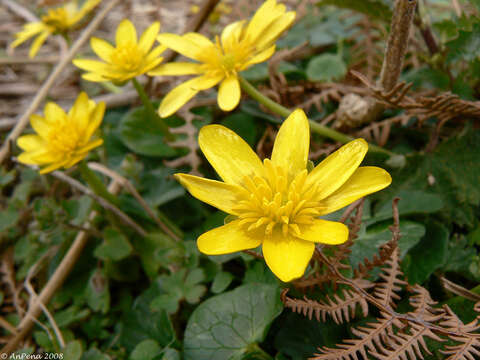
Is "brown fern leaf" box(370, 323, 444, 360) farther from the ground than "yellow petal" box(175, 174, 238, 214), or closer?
closer

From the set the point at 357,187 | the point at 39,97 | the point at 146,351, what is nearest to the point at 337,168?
the point at 357,187

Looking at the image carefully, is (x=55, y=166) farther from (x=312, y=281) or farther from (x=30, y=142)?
(x=312, y=281)

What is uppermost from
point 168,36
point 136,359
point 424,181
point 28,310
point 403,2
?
point 403,2

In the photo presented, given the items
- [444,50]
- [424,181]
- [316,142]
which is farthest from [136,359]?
[444,50]

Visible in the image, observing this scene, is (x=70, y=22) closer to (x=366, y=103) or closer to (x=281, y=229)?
(x=366, y=103)

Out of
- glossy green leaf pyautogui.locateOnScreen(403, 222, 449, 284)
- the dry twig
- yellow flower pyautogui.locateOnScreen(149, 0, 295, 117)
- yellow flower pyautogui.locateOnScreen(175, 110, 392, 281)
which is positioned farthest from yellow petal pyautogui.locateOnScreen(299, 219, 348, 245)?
the dry twig

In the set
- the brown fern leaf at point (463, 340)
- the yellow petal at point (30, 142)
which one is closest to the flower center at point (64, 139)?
the yellow petal at point (30, 142)

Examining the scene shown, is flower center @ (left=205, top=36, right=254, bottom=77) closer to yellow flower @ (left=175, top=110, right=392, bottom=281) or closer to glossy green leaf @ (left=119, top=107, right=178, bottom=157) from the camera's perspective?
yellow flower @ (left=175, top=110, right=392, bottom=281)
